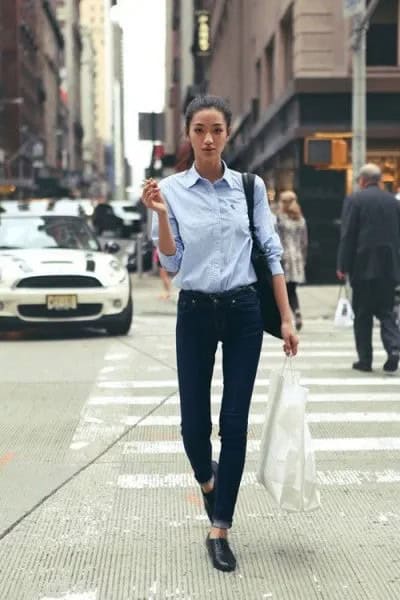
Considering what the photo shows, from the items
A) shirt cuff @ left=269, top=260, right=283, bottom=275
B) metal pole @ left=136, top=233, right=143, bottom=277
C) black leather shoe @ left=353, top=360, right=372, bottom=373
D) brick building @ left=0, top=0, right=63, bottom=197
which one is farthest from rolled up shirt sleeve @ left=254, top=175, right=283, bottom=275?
brick building @ left=0, top=0, right=63, bottom=197

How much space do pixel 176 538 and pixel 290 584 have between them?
81 cm

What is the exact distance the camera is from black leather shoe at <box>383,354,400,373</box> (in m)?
11.0

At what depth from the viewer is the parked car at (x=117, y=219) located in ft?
57.4

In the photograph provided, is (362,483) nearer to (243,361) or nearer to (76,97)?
(243,361)

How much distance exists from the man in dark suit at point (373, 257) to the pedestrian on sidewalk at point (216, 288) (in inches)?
236

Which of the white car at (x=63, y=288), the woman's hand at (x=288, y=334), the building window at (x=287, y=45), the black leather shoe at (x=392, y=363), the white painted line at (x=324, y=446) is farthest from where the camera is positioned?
the building window at (x=287, y=45)

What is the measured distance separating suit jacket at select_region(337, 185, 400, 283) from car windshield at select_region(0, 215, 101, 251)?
5.14m

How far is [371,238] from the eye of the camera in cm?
1083

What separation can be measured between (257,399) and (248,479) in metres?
2.90

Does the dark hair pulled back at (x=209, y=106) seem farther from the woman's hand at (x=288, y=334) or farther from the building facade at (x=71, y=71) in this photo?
the building facade at (x=71, y=71)

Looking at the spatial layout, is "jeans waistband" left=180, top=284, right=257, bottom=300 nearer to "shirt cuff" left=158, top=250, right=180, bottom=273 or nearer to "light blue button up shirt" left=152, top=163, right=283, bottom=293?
"light blue button up shirt" left=152, top=163, right=283, bottom=293

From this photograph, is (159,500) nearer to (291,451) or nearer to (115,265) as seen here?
(291,451)

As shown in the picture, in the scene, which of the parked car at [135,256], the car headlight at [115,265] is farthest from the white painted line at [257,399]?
the parked car at [135,256]

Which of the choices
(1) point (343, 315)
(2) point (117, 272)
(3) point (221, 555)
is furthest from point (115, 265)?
(3) point (221, 555)
